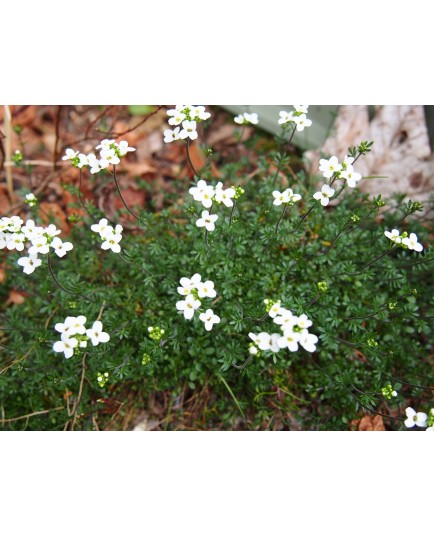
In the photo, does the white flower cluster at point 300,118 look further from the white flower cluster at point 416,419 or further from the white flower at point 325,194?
the white flower cluster at point 416,419

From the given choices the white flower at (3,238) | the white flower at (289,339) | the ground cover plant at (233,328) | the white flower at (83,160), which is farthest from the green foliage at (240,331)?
the white flower at (83,160)

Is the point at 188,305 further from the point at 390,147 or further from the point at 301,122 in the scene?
the point at 390,147

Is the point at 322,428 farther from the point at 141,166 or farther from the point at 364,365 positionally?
the point at 141,166

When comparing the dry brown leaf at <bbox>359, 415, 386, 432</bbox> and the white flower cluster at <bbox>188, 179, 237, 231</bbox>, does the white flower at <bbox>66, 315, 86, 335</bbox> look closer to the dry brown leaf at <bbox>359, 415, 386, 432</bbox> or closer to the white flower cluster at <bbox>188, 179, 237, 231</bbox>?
the white flower cluster at <bbox>188, 179, 237, 231</bbox>

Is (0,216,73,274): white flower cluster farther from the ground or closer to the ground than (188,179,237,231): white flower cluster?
closer to the ground

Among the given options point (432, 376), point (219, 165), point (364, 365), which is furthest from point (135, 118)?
point (432, 376)

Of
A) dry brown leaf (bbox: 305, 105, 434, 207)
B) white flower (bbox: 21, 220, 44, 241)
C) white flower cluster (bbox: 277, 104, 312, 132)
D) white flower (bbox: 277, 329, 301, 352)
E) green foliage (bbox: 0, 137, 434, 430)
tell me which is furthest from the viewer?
dry brown leaf (bbox: 305, 105, 434, 207)

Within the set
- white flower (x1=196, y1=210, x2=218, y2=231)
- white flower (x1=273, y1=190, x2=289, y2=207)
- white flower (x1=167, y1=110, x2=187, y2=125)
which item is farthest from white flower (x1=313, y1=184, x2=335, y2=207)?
white flower (x1=167, y1=110, x2=187, y2=125)

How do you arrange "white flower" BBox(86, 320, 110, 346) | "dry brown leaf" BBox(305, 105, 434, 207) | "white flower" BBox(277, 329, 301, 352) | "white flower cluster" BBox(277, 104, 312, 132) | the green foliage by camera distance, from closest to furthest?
"white flower" BBox(277, 329, 301, 352)
"white flower" BBox(86, 320, 110, 346)
"white flower cluster" BBox(277, 104, 312, 132)
the green foliage
"dry brown leaf" BBox(305, 105, 434, 207)
